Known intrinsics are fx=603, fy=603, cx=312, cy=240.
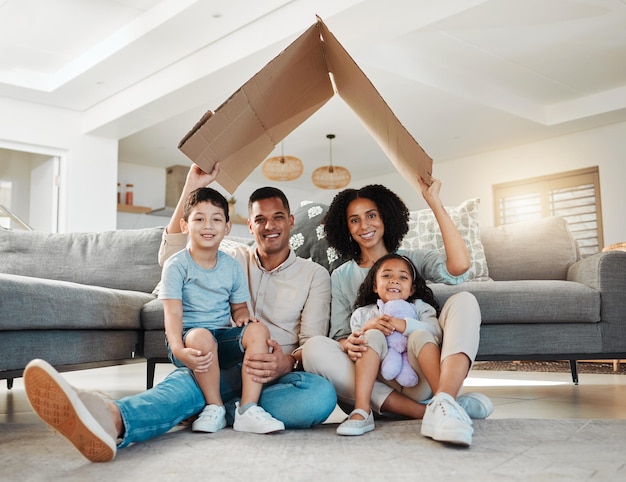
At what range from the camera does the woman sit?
1.50 meters

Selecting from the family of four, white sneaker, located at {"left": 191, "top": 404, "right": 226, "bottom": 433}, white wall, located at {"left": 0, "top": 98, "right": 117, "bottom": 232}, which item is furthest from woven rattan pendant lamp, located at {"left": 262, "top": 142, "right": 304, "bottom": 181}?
white sneaker, located at {"left": 191, "top": 404, "right": 226, "bottom": 433}

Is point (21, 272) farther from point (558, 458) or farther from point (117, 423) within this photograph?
point (558, 458)

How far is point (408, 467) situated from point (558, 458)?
13.0 inches

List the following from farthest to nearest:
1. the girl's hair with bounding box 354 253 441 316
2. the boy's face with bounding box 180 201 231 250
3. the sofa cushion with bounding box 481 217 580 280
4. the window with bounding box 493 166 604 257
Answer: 1. the window with bounding box 493 166 604 257
2. the sofa cushion with bounding box 481 217 580 280
3. the girl's hair with bounding box 354 253 441 316
4. the boy's face with bounding box 180 201 231 250

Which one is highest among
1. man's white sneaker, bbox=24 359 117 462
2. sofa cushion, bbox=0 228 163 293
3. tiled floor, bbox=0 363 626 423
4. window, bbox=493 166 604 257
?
window, bbox=493 166 604 257

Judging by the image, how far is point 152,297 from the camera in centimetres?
267

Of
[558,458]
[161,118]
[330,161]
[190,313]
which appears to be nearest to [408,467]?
[558,458]

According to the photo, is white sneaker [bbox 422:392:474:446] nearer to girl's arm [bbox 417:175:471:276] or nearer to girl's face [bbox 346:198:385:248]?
girl's arm [bbox 417:175:471:276]

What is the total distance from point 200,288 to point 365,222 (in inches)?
23.2

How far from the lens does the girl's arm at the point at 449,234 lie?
70.3 inches

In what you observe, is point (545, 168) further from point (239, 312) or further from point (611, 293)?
point (239, 312)

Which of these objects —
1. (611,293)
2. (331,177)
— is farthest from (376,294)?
(331,177)

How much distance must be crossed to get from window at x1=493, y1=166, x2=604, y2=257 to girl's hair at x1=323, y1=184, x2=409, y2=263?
16.1 ft

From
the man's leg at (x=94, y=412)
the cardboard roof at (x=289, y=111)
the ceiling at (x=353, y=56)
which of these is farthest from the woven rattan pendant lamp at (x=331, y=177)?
the man's leg at (x=94, y=412)
